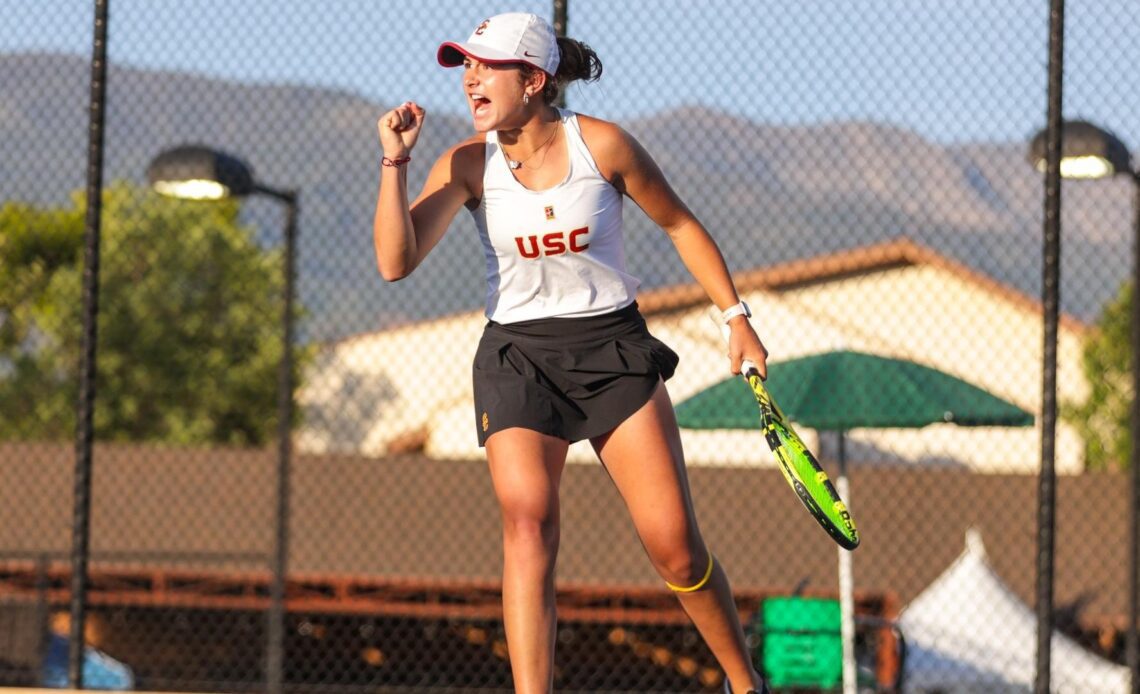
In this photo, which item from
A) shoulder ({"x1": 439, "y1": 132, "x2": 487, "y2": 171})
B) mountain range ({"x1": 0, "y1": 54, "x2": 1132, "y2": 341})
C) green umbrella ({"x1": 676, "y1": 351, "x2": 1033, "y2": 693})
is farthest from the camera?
green umbrella ({"x1": 676, "y1": 351, "x2": 1033, "y2": 693})

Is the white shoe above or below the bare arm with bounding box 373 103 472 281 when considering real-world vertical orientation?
below

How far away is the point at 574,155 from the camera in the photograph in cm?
412

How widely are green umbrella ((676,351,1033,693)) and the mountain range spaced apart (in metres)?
0.65

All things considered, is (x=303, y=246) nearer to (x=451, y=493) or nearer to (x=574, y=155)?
(x=451, y=493)

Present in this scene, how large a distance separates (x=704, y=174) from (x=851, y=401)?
55.5 inches

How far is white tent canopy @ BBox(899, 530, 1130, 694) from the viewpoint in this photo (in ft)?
35.1

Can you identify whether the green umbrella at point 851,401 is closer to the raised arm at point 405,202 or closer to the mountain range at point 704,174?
the mountain range at point 704,174

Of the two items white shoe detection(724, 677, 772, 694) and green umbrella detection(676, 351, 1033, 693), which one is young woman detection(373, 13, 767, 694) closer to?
white shoe detection(724, 677, 772, 694)

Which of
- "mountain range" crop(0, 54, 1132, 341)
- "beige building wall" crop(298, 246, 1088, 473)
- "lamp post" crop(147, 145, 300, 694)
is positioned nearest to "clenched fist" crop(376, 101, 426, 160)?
"mountain range" crop(0, 54, 1132, 341)

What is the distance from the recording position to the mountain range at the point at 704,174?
790 cm

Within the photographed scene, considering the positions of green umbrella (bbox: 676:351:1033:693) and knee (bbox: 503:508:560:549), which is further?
green umbrella (bbox: 676:351:1033:693)

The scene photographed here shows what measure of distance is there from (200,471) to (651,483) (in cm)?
1171

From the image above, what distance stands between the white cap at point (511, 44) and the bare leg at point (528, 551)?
0.89 meters

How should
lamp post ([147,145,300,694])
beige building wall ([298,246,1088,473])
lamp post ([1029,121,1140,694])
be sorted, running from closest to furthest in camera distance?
lamp post ([1029,121,1140,694]), lamp post ([147,145,300,694]), beige building wall ([298,246,1088,473])
